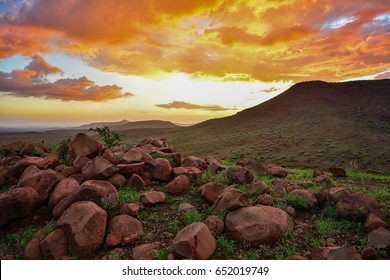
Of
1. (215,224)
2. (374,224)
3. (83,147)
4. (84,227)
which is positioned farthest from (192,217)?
(83,147)

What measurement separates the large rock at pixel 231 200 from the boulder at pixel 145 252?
1.79 meters

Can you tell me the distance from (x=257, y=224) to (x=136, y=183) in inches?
154

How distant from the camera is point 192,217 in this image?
623 centimetres

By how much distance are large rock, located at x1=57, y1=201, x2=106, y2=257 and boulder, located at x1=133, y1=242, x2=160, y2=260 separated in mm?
778

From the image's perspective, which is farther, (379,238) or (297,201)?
(297,201)

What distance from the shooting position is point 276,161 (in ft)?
78.6

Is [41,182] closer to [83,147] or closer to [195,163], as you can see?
[83,147]

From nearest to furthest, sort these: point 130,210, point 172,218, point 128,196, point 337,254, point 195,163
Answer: point 337,254 < point 130,210 < point 172,218 < point 128,196 < point 195,163

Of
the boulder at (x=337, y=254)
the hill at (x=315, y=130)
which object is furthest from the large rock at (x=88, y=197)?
the hill at (x=315, y=130)

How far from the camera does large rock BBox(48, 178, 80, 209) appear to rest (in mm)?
6660

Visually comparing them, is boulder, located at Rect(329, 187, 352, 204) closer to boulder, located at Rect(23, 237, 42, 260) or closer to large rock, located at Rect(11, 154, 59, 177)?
boulder, located at Rect(23, 237, 42, 260)

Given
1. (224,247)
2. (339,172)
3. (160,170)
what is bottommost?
(339,172)
